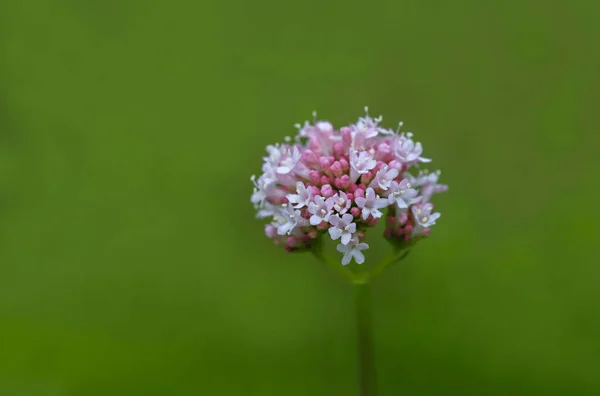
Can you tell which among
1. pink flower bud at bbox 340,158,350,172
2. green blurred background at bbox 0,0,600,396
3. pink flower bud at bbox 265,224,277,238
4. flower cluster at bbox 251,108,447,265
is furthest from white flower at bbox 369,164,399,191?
green blurred background at bbox 0,0,600,396

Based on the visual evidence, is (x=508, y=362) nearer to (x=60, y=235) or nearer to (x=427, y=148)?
(x=427, y=148)

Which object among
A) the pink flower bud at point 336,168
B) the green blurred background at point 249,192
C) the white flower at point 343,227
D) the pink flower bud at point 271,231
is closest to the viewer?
the white flower at point 343,227

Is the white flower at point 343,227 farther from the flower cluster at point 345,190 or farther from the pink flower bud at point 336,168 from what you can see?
the pink flower bud at point 336,168

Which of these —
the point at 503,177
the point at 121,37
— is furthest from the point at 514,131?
the point at 121,37

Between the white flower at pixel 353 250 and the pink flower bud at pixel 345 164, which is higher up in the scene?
the pink flower bud at pixel 345 164

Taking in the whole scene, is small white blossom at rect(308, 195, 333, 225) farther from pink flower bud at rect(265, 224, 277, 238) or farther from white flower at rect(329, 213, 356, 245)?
pink flower bud at rect(265, 224, 277, 238)

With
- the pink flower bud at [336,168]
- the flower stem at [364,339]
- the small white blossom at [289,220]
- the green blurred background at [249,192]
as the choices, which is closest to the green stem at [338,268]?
the flower stem at [364,339]
